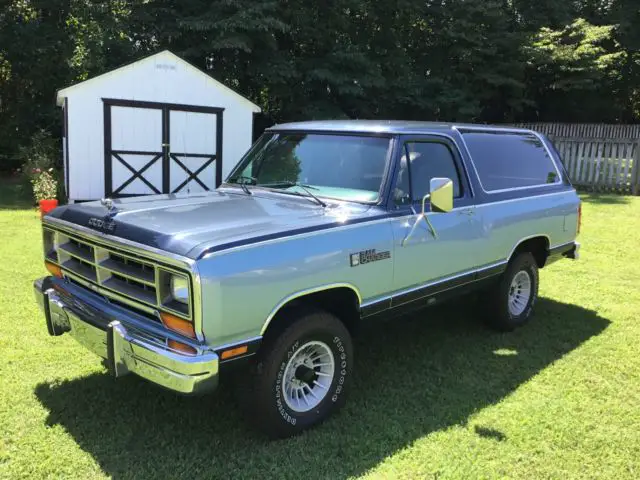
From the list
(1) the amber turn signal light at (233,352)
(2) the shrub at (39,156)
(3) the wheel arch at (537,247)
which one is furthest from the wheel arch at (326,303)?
(2) the shrub at (39,156)

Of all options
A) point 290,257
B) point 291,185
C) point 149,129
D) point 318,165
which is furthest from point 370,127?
point 149,129

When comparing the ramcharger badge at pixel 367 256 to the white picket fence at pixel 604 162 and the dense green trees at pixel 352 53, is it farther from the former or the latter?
the dense green trees at pixel 352 53

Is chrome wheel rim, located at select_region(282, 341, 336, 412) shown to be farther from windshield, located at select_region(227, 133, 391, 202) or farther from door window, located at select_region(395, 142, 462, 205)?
door window, located at select_region(395, 142, 462, 205)

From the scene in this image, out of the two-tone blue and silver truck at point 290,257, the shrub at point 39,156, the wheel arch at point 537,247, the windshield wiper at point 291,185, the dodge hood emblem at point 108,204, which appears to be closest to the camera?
the two-tone blue and silver truck at point 290,257

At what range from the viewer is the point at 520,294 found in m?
5.84

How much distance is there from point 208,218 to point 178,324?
81cm

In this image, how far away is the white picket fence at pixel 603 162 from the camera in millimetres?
16375

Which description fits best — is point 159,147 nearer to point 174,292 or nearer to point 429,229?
point 429,229

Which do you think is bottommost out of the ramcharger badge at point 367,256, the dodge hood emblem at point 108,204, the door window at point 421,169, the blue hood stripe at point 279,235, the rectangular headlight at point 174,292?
the rectangular headlight at point 174,292

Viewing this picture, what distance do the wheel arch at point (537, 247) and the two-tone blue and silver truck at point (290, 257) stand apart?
0.12m

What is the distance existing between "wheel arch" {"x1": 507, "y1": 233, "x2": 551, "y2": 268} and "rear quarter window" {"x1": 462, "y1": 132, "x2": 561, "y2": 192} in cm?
54

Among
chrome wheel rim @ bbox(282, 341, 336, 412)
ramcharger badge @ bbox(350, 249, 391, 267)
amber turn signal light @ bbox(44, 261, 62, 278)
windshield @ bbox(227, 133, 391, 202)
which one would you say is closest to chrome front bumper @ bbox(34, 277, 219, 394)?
amber turn signal light @ bbox(44, 261, 62, 278)

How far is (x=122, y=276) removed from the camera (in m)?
3.42

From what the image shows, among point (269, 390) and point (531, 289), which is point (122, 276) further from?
point (531, 289)
